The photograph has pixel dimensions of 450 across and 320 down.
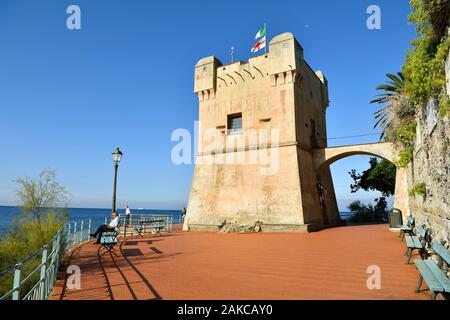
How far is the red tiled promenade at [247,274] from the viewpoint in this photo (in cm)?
496

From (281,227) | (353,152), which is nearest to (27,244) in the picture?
(281,227)

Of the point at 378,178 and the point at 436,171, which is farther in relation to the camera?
the point at 378,178

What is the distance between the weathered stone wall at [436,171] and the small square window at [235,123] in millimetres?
13337

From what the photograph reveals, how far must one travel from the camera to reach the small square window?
787 inches

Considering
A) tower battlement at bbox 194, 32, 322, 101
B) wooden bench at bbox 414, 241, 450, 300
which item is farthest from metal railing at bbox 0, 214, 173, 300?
tower battlement at bbox 194, 32, 322, 101

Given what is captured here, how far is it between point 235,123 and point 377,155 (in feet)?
30.7

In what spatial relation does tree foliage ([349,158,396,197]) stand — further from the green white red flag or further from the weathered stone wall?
the weathered stone wall

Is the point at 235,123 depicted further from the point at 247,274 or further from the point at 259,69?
the point at 247,274

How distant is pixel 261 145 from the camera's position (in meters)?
18.6

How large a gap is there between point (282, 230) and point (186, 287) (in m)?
11.6

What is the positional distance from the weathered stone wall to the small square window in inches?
Result: 525

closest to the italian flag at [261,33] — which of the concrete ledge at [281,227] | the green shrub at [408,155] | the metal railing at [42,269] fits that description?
the green shrub at [408,155]

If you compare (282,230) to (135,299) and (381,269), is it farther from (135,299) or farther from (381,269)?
(135,299)
